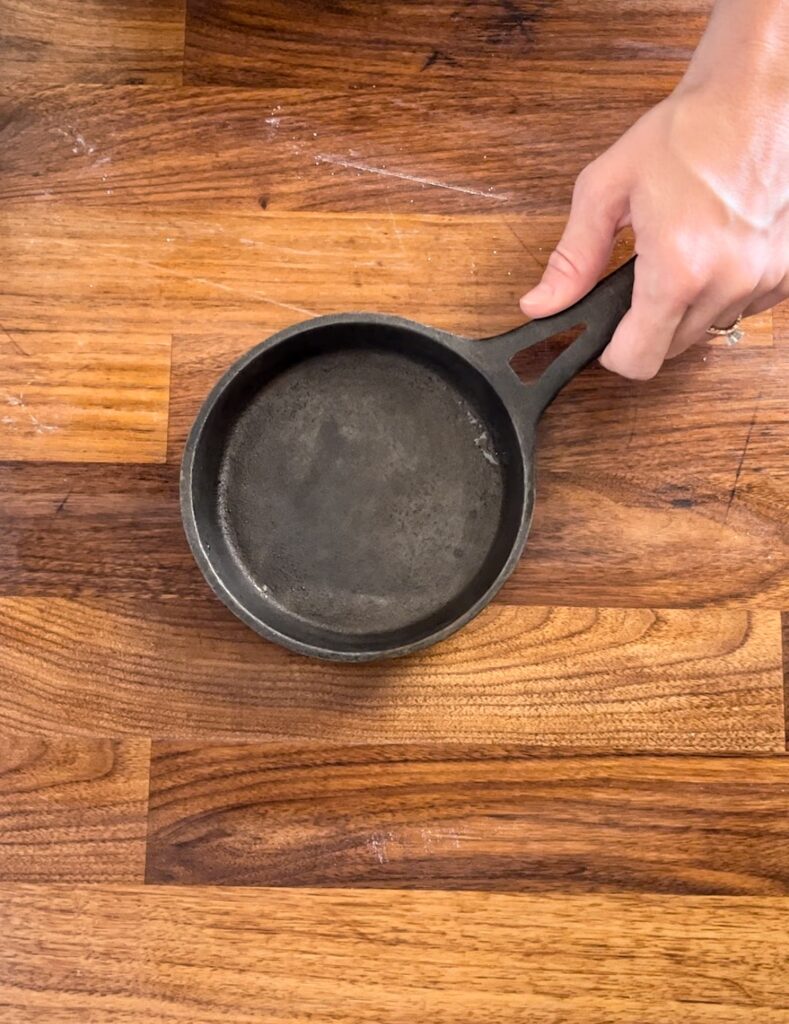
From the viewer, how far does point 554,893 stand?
0.79m

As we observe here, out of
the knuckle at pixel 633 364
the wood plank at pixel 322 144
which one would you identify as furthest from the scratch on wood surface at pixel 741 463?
the wood plank at pixel 322 144

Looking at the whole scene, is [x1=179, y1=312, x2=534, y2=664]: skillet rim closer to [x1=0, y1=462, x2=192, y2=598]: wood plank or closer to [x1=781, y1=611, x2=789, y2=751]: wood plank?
[x1=0, y1=462, x2=192, y2=598]: wood plank

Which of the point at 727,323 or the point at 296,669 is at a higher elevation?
the point at 727,323

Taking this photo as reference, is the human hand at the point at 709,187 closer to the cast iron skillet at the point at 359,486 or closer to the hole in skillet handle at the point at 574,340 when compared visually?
the hole in skillet handle at the point at 574,340

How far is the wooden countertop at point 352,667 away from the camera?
788mm

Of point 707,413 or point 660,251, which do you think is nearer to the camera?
point 660,251

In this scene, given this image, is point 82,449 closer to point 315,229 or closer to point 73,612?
point 73,612

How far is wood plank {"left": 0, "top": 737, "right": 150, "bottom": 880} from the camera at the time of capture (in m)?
0.79

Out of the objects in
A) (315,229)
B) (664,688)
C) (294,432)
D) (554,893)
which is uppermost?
(315,229)

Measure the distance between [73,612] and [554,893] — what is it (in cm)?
44

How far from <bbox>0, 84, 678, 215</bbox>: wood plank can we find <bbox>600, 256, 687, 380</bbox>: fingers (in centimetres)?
16

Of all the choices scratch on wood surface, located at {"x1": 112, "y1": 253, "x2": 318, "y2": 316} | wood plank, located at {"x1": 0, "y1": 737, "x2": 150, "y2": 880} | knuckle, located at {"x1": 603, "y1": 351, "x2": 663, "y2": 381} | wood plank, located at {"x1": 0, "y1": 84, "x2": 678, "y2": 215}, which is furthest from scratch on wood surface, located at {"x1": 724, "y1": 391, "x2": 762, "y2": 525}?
wood plank, located at {"x1": 0, "y1": 737, "x2": 150, "y2": 880}

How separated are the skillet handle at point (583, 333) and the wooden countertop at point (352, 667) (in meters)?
0.07

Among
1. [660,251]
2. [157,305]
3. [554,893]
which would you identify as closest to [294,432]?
[157,305]
